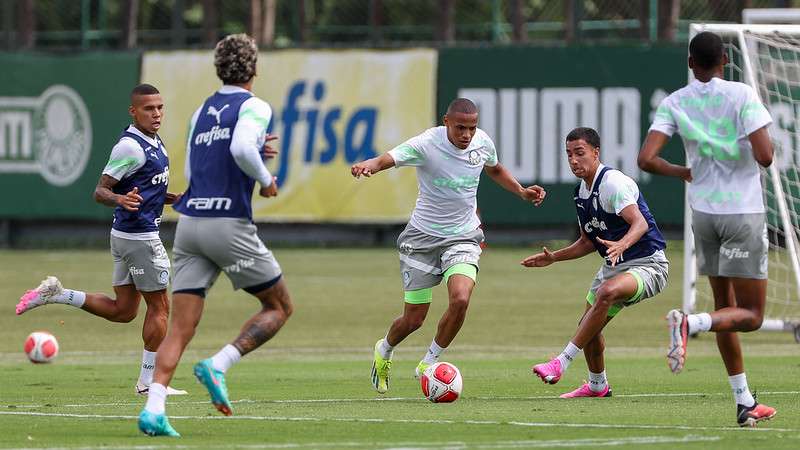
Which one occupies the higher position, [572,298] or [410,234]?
[410,234]

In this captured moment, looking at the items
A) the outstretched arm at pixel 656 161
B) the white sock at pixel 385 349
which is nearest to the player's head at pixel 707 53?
the outstretched arm at pixel 656 161

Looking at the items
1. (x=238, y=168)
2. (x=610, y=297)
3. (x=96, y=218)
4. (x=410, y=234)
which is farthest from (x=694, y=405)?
(x=96, y=218)

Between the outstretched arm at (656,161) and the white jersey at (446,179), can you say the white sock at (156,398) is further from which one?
the white jersey at (446,179)

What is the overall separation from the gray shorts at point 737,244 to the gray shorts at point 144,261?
14.9 ft

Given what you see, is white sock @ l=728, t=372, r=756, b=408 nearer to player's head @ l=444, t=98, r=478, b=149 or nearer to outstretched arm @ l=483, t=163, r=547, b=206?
outstretched arm @ l=483, t=163, r=547, b=206

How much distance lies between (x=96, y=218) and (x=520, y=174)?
845cm

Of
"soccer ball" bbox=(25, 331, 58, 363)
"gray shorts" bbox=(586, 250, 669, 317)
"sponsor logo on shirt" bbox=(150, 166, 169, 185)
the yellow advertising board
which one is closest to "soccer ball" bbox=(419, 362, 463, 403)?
"gray shorts" bbox=(586, 250, 669, 317)

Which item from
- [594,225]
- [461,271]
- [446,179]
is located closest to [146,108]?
[446,179]

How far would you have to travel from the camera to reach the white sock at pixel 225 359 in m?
9.21

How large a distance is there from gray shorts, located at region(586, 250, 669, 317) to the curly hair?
3490mm

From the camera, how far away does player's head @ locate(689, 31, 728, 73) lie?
9938mm

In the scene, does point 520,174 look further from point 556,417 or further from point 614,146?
point 556,417

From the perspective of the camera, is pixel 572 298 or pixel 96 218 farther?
pixel 96 218

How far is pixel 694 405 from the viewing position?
11266mm
